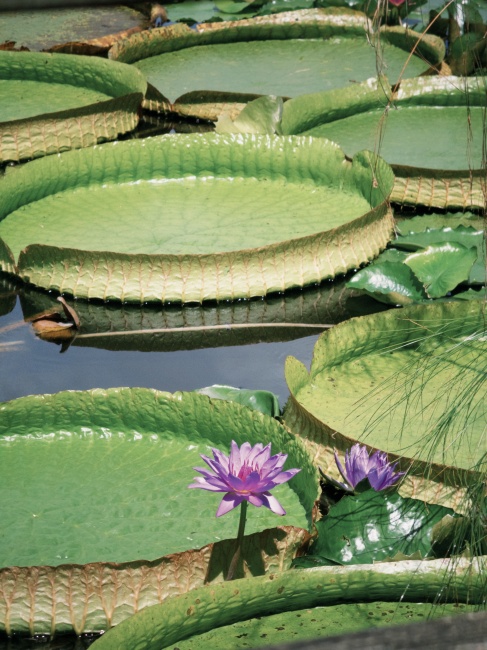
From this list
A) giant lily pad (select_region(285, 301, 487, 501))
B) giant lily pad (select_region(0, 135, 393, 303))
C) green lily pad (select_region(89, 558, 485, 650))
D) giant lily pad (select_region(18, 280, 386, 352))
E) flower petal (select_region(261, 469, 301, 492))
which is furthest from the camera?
giant lily pad (select_region(0, 135, 393, 303))

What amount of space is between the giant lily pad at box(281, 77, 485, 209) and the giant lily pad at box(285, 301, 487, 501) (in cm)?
118

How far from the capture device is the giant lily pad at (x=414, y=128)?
3.93 metres

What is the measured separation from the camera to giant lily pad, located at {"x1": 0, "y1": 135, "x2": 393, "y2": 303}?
334cm

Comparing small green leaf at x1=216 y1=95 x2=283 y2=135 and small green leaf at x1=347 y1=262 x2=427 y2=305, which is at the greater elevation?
small green leaf at x1=216 y1=95 x2=283 y2=135

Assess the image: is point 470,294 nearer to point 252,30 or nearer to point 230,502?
point 230,502

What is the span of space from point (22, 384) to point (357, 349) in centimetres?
95

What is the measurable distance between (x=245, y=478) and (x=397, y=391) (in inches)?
33.3

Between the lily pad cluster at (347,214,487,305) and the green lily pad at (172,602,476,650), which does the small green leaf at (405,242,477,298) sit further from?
the green lily pad at (172,602,476,650)

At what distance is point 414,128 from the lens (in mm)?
4590

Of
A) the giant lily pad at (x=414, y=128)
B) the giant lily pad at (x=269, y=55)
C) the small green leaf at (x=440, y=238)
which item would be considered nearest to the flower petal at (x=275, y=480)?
the small green leaf at (x=440, y=238)

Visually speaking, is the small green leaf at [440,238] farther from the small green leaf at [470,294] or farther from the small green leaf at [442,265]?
the small green leaf at [470,294]

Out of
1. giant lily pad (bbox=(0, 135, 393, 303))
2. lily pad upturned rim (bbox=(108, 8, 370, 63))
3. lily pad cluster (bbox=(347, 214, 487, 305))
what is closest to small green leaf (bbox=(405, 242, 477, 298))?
lily pad cluster (bbox=(347, 214, 487, 305))

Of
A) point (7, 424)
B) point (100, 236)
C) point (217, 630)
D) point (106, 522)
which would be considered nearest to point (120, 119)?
point (100, 236)

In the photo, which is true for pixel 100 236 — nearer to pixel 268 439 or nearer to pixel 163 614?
pixel 268 439
